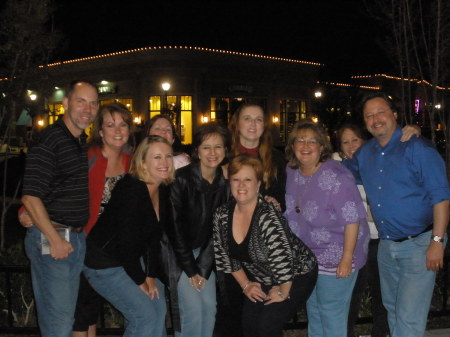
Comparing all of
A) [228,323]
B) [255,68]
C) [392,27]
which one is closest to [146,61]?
[255,68]

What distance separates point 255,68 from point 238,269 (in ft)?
99.4

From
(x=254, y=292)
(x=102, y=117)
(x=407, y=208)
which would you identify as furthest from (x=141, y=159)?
(x=407, y=208)

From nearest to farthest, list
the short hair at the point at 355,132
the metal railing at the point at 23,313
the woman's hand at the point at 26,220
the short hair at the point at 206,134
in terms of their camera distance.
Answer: the woman's hand at the point at 26,220 < the short hair at the point at 206,134 < the metal railing at the point at 23,313 < the short hair at the point at 355,132

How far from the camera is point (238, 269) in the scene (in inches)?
152

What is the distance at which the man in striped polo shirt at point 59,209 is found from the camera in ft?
10.7

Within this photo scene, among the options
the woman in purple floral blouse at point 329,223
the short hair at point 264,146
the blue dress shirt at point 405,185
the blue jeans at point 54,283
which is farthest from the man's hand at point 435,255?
the blue jeans at point 54,283

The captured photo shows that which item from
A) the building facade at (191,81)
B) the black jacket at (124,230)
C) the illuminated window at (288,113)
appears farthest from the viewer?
the illuminated window at (288,113)

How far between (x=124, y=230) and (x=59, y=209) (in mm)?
491

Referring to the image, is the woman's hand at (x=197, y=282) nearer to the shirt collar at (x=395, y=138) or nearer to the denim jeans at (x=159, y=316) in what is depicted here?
the denim jeans at (x=159, y=316)

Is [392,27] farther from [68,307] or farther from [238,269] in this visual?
[68,307]

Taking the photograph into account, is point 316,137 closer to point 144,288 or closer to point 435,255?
point 435,255

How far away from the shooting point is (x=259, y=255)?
144 inches

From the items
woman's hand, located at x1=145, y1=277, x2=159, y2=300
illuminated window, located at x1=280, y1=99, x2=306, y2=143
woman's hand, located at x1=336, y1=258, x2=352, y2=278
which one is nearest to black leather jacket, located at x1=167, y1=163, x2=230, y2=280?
woman's hand, located at x1=145, y1=277, x2=159, y2=300

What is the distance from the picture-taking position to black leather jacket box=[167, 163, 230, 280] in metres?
3.90
